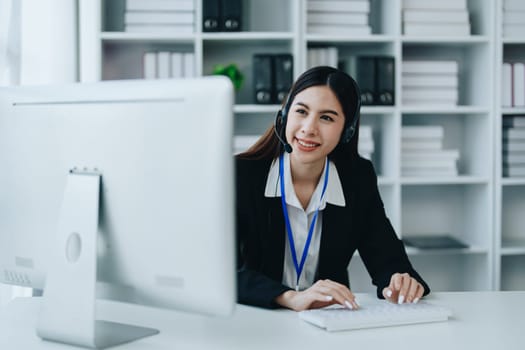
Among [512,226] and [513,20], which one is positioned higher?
[513,20]

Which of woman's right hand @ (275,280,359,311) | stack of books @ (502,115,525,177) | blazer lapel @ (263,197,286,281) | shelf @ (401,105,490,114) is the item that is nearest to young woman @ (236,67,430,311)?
blazer lapel @ (263,197,286,281)

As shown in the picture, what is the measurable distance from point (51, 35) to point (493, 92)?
2.15m

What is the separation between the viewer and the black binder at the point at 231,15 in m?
3.32

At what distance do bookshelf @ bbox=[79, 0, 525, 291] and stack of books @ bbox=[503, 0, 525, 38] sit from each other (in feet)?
0.19

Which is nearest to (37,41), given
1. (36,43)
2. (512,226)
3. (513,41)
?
(36,43)

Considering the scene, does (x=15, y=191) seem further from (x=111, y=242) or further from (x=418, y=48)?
(x=418, y=48)

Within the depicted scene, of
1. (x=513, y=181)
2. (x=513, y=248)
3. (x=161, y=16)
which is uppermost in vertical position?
(x=161, y=16)

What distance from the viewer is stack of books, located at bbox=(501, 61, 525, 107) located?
11.6 ft

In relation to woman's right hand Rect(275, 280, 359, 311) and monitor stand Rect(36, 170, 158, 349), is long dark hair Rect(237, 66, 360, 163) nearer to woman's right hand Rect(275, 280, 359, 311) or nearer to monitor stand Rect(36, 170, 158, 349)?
woman's right hand Rect(275, 280, 359, 311)

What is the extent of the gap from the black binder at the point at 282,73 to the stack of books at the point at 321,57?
0.50 feet

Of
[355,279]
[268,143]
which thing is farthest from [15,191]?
[355,279]

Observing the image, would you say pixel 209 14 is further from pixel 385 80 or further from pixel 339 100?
pixel 339 100

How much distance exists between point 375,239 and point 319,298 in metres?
0.54

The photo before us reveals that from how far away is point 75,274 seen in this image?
4.54ft
